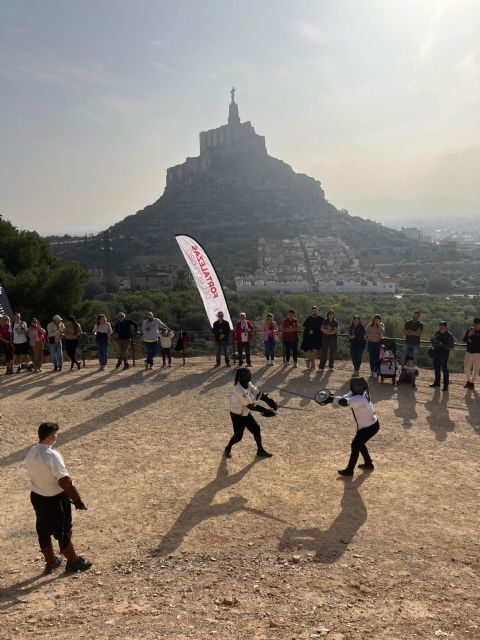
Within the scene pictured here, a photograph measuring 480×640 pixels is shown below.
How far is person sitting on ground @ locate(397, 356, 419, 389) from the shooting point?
A: 1138cm

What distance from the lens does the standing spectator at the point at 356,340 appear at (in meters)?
12.2

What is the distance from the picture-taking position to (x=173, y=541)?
5172 millimetres

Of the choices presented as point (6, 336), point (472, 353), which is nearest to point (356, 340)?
point (472, 353)

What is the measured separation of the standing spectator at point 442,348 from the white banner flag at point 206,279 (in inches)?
212

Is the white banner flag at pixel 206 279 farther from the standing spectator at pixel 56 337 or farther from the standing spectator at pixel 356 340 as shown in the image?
the standing spectator at pixel 56 337

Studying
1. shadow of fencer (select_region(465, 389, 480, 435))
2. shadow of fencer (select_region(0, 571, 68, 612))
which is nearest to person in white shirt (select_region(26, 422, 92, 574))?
shadow of fencer (select_region(0, 571, 68, 612))

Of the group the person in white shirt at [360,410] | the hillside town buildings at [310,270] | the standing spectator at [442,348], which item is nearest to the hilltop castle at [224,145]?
the hillside town buildings at [310,270]

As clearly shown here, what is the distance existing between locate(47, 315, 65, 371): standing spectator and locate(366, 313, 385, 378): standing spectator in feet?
24.6

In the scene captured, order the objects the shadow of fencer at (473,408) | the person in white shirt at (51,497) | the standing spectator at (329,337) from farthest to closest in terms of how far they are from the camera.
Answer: the standing spectator at (329,337) → the shadow of fencer at (473,408) → the person in white shirt at (51,497)

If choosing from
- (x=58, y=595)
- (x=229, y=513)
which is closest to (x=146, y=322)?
(x=229, y=513)

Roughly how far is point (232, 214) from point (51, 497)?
480ft

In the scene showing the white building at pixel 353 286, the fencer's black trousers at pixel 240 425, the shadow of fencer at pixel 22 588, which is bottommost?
the shadow of fencer at pixel 22 588

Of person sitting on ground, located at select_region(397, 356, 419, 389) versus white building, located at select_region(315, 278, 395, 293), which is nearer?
person sitting on ground, located at select_region(397, 356, 419, 389)

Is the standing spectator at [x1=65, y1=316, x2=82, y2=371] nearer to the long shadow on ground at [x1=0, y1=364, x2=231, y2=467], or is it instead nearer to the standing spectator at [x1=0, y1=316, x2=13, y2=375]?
the standing spectator at [x1=0, y1=316, x2=13, y2=375]
